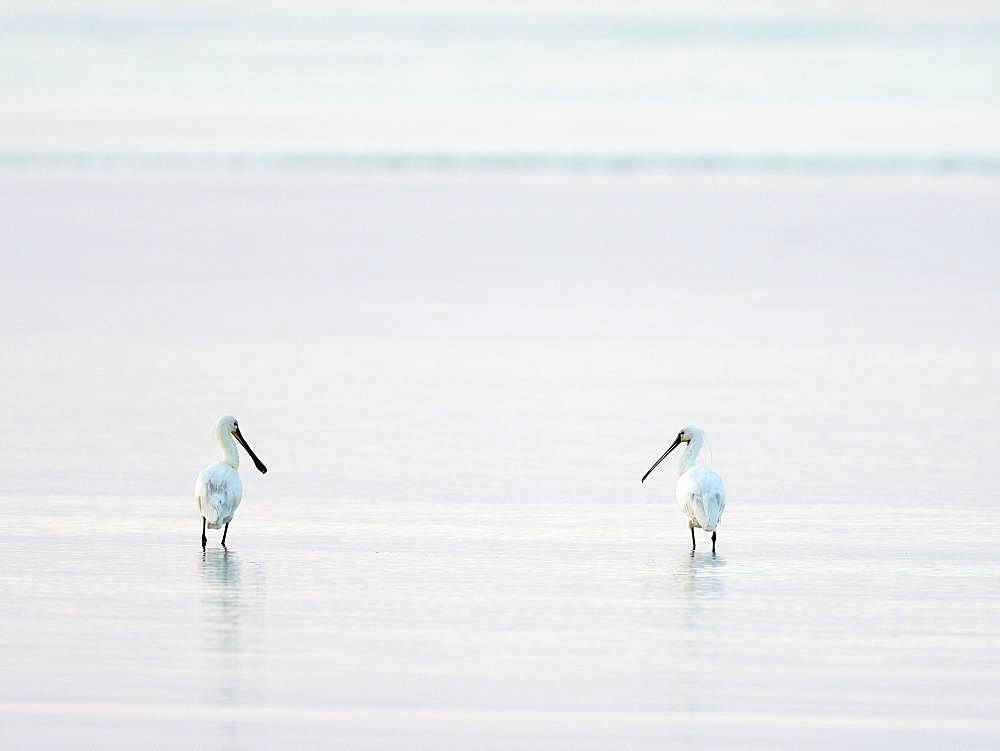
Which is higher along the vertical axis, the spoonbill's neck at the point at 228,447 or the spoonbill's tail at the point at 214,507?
the spoonbill's neck at the point at 228,447

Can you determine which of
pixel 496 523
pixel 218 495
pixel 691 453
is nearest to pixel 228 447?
pixel 218 495

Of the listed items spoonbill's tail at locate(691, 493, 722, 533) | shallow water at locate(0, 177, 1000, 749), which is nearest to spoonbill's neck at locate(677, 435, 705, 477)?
shallow water at locate(0, 177, 1000, 749)

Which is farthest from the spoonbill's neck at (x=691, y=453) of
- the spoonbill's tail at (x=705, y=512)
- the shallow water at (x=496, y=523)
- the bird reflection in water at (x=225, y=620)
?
the bird reflection in water at (x=225, y=620)

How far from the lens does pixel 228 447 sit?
36.6 feet

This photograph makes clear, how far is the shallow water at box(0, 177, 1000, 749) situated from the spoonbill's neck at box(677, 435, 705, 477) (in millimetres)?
319

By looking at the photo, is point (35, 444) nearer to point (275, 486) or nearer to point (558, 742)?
point (275, 486)

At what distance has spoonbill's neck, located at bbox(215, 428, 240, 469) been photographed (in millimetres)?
11066

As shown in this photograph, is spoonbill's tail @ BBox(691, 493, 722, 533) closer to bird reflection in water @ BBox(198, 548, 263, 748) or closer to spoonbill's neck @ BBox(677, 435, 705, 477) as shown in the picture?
spoonbill's neck @ BBox(677, 435, 705, 477)

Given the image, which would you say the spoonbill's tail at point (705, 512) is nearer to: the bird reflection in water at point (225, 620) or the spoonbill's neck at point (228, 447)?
the bird reflection in water at point (225, 620)

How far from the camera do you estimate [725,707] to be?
7.54m

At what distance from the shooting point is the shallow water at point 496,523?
24.9ft

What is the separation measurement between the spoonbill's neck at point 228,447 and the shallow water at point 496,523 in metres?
0.38

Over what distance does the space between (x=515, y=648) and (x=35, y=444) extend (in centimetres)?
599

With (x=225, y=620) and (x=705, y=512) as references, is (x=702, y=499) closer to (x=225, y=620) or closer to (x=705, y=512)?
(x=705, y=512)
